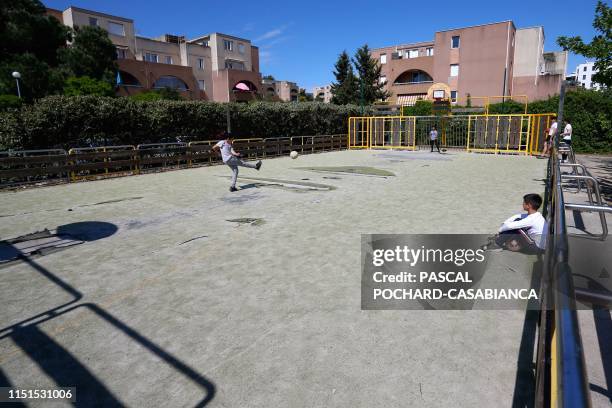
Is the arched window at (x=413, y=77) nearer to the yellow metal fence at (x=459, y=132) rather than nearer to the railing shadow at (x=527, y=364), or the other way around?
the yellow metal fence at (x=459, y=132)

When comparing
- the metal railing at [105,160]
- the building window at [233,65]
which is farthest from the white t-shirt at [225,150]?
the building window at [233,65]

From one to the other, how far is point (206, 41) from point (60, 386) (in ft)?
213

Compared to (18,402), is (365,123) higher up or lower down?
higher up

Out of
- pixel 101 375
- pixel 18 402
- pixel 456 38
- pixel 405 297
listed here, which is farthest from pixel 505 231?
pixel 456 38

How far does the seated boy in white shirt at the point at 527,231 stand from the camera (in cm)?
495

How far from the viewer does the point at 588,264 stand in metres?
5.18

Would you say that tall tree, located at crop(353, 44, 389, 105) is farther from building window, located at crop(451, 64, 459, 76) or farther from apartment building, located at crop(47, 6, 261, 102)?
apartment building, located at crop(47, 6, 261, 102)

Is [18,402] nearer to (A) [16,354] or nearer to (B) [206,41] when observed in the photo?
(A) [16,354]

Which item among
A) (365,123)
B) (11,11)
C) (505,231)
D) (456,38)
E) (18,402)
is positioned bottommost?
(18,402)

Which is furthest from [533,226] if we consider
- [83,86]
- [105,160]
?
[83,86]

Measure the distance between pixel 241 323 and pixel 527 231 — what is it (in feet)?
12.8

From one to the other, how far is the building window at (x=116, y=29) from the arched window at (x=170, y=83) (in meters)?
7.77

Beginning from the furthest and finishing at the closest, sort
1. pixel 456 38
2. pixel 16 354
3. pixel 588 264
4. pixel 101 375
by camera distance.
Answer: pixel 456 38
pixel 588 264
pixel 16 354
pixel 101 375

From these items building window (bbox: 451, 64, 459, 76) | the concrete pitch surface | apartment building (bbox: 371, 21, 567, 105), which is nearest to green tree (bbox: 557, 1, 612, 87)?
the concrete pitch surface
